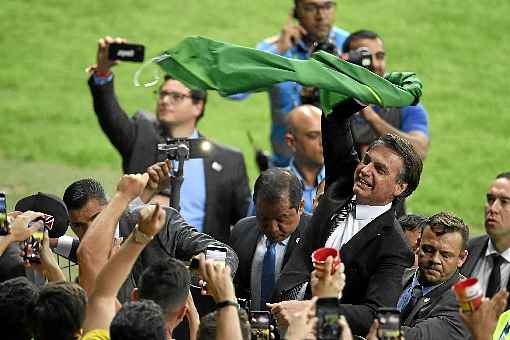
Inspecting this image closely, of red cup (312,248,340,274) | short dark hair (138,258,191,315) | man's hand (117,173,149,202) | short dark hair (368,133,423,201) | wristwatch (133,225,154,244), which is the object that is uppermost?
short dark hair (368,133,423,201)

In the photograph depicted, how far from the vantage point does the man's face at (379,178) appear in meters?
7.32

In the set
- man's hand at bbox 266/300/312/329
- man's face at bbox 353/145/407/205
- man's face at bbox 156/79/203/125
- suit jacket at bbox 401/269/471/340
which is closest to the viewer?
man's hand at bbox 266/300/312/329

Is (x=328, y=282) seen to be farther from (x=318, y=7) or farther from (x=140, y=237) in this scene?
(x=318, y=7)

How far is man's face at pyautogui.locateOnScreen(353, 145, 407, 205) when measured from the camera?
7.32m

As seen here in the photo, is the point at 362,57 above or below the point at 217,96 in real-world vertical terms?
above

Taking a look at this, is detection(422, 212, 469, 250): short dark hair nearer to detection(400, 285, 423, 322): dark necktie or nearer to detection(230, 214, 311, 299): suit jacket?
detection(400, 285, 423, 322): dark necktie

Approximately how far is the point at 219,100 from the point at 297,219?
27.8 feet

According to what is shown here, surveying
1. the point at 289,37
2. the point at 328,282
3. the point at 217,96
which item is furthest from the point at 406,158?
the point at 217,96

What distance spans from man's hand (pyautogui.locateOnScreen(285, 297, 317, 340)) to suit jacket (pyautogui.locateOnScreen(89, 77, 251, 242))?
14.2 ft

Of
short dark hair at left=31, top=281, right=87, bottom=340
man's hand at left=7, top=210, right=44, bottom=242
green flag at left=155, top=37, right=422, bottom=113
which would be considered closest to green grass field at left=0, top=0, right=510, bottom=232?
green flag at left=155, top=37, right=422, bottom=113

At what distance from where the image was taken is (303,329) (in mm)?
5902

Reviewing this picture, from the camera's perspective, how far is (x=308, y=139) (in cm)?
1002

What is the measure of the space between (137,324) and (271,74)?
90.0 inches

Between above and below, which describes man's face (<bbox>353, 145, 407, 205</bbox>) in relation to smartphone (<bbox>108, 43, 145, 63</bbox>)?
below
